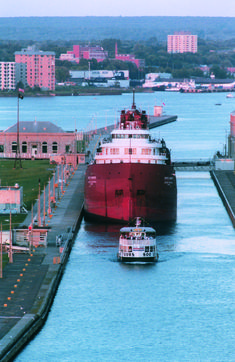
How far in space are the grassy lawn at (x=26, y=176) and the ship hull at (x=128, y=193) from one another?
4.28 m

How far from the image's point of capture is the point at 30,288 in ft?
136

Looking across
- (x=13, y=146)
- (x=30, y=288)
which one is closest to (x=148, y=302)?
(x=30, y=288)

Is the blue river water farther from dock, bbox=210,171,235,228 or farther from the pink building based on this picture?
the pink building

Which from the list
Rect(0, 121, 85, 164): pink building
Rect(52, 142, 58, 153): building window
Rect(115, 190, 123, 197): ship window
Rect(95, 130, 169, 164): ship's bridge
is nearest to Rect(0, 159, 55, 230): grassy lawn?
Rect(0, 121, 85, 164): pink building

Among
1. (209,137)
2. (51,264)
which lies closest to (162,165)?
(51,264)

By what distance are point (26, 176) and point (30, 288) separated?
1652 inches

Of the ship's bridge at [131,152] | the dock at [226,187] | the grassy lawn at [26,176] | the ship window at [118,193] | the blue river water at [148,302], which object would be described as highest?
the ship's bridge at [131,152]

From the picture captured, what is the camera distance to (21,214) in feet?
202

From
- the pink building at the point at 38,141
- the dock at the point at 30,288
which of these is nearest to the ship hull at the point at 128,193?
the dock at the point at 30,288

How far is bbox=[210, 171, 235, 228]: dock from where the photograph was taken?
68425 millimetres

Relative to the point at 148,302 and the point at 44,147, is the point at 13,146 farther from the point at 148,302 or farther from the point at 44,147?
→ the point at 148,302

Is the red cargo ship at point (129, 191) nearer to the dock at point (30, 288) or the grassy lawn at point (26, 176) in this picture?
the grassy lawn at point (26, 176)

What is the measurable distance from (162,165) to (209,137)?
84857mm

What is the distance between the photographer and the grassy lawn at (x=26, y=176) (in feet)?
212
